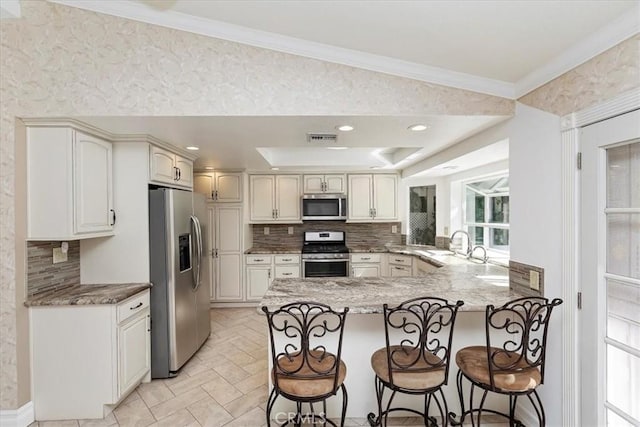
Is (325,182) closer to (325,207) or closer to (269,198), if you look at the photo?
(325,207)

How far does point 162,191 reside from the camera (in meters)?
2.65

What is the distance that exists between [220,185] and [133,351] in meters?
2.73

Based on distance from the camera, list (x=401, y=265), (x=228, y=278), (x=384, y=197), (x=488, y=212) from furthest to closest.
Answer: (x=384, y=197), (x=228, y=278), (x=401, y=265), (x=488, y=212)

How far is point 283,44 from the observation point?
6.51 ft

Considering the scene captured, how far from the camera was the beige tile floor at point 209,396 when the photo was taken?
2.10 m

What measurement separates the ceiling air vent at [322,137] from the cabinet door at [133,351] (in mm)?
2097

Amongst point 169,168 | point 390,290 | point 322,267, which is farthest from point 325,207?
point 390,290

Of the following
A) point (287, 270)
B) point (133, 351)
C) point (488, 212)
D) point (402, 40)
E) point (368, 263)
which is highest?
point (402, 40)

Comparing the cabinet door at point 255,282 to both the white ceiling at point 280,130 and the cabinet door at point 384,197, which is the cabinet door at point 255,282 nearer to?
the white ceiling at point 280,130

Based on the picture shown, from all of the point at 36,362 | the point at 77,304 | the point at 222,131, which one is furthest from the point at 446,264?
the point at 36,362

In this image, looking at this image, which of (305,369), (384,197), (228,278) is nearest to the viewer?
(305,369)

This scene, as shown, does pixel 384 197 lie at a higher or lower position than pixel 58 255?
higher

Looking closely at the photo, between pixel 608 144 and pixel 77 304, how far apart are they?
3431 mm

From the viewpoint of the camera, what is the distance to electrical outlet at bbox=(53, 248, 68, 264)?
91.6 inches
